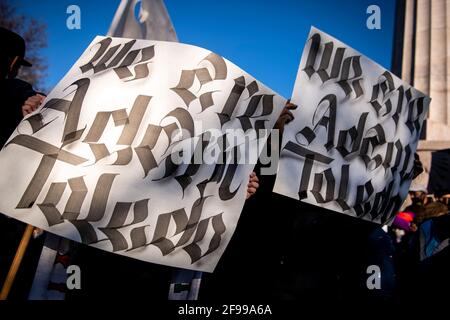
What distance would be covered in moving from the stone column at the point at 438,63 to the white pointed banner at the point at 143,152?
520 inches

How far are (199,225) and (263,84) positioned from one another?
0.79 metres

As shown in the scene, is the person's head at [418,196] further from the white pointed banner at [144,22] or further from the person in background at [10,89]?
the person in background at [10,89]

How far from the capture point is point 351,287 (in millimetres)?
2494

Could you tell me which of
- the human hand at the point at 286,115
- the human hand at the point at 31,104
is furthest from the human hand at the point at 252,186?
the human hand at the point at 31,104

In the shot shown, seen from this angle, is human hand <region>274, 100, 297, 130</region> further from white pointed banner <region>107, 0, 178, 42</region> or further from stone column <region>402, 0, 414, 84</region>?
stone column <region>402, 0, 414, 84</region>

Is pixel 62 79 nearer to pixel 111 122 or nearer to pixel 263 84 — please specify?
pixel 111 122

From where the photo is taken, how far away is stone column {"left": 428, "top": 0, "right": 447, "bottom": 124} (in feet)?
43.7

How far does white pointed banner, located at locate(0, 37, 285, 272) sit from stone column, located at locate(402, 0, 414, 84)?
14325 millimetres

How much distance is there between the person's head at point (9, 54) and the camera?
196cm

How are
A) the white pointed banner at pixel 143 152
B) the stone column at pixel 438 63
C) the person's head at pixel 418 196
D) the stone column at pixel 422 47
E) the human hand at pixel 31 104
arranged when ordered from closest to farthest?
the white pointed banner at pixel 143 152
the human hand at pixel 31 104
the person's head at pixel 418 196
the stone column at pixel 438 63
the stone column at pixel 422 47

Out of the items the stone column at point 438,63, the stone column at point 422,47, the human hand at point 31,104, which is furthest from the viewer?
the stone column at point 422,47

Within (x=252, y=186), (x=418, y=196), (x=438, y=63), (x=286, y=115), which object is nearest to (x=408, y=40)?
(x=438, y=63)

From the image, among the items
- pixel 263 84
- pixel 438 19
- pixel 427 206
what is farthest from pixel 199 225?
pixel 438 19

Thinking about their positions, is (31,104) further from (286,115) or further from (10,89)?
(286,115)
